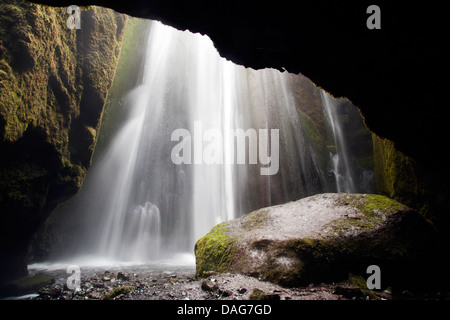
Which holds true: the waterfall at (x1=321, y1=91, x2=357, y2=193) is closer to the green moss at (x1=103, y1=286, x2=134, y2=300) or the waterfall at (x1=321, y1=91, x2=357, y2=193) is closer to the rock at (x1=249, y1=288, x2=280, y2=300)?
the rock at (x1=249, y1=288, x2=280, y2=300)

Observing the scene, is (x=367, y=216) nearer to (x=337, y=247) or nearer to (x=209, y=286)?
(x=337, y=247)

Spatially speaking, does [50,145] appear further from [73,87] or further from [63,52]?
[63,52]

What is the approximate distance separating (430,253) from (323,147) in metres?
17.7

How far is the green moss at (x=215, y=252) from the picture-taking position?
581 centimetres

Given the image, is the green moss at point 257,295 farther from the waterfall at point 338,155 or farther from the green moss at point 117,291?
the waterfall at point 338,155

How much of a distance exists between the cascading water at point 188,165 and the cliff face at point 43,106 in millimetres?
10624

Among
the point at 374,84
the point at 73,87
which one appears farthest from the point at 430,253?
the point at 73,87

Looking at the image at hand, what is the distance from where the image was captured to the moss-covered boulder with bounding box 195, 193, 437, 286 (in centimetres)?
464

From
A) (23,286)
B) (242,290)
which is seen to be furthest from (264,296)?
(23,286)

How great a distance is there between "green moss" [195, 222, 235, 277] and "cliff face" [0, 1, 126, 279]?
6.60m

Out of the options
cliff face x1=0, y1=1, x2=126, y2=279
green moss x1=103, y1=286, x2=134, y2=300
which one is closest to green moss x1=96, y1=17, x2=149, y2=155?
cliff face x1=0, y1=1, x2=126, y2=279

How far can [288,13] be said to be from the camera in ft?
10.9

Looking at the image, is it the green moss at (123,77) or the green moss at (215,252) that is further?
the green moss at (123,77)

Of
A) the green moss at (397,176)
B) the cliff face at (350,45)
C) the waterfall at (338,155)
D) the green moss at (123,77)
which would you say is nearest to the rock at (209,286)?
the cliff face at (350,45)
